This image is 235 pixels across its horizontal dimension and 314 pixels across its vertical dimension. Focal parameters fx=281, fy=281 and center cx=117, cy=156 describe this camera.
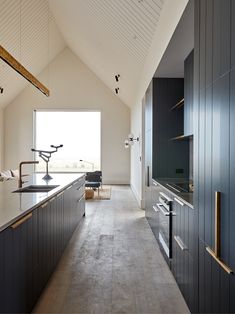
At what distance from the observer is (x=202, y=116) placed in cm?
185

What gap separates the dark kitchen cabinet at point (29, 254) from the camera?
1.58 meters

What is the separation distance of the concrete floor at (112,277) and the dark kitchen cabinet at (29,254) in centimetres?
22

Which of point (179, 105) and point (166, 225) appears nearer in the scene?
point (166, 225)

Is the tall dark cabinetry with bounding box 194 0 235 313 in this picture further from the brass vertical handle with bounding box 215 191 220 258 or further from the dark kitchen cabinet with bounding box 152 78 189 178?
the dark kitchen cabinet with bounding box 152 78 189 178

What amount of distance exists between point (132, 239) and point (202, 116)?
2.75 metres

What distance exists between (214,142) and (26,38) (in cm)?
830

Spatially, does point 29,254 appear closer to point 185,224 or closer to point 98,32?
point 185,224

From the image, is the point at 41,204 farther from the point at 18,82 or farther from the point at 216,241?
the point at 18,82

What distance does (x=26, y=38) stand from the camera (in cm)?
839

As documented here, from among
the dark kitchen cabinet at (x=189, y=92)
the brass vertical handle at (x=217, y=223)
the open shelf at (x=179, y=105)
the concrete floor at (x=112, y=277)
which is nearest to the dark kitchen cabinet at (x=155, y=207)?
the concrete floor at (x=112, y=277)

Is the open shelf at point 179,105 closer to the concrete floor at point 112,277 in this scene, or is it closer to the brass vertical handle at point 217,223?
the concrete floor at point 112,277

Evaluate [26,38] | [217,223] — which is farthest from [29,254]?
[26,38]

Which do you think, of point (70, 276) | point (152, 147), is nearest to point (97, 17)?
point (152, 147)

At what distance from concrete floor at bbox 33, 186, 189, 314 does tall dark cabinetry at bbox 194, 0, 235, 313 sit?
2.35 ft
